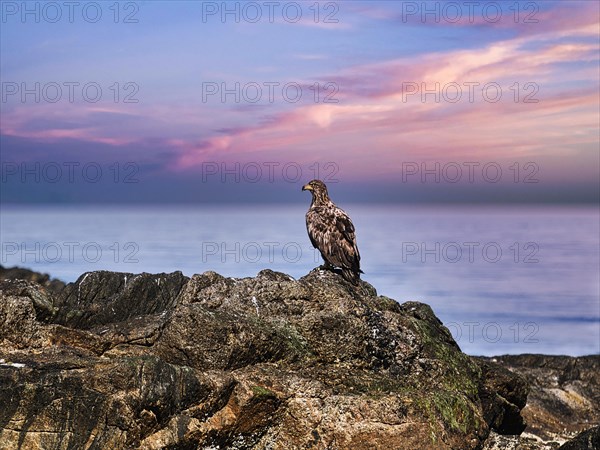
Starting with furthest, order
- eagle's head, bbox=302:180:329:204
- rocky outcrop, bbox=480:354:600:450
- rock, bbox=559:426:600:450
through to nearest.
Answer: rocky outcrop, bbox=480:354:600:450
eagle's head, bbox=302:180:329:204
rock, bbox=559:426:600:450

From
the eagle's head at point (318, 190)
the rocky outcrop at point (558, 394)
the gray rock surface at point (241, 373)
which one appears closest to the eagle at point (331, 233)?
the eagle's head at point (318, 190)

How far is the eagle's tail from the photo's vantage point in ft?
55.7

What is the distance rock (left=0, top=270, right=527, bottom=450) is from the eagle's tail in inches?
39.7

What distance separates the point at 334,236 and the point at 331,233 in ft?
0.60

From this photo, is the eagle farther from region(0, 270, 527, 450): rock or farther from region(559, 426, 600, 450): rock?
region(559, 426, 600, 450): rock

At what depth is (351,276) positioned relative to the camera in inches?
678

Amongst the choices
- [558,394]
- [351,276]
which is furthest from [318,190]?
[558,394]

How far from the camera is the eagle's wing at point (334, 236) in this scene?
1778cm

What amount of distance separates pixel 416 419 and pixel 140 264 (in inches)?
3854

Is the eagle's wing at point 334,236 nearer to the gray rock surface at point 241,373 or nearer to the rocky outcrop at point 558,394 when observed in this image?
the gray rock surface at point 241,373

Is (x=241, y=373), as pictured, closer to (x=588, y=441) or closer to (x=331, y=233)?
(x=588, y=441)

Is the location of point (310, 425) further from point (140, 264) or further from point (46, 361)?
point (140, 264)

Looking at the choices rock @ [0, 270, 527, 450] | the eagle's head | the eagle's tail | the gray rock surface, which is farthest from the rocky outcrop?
the eagle's head

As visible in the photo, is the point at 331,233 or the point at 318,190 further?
the point at 318,190
